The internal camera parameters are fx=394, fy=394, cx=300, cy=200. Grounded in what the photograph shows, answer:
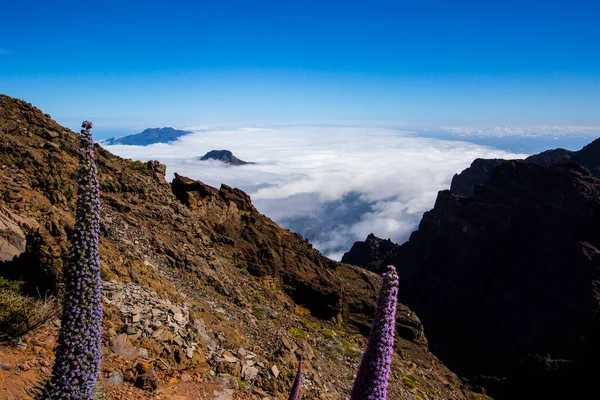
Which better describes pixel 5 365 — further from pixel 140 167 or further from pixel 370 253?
pixel 370 253

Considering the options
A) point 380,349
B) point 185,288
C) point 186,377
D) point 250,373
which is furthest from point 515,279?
point 380,349

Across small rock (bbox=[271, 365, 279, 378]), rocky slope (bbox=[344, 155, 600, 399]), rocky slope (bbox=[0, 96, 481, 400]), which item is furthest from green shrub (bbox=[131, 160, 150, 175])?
rocky slope (bbox=[344, 155, 600, 399])

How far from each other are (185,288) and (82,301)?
15507 millimetres

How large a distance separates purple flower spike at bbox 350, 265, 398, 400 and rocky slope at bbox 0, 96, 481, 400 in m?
6.94

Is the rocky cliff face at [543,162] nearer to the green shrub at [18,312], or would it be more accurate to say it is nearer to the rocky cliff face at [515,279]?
the rocky cliff face at [515,279]

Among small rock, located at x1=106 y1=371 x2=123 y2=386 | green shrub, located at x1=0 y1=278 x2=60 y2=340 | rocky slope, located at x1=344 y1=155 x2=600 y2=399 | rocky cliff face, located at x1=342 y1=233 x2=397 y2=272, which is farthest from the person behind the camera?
rocky cliff face, located at x1=342 y1=233 x2=397 y2=272

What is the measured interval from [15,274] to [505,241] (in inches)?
3899

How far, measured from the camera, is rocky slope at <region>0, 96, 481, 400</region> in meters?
11.0

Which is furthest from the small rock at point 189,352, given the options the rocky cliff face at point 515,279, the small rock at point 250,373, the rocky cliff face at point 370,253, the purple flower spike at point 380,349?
the rocky cliff face at point 370,253

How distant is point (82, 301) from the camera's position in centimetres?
461

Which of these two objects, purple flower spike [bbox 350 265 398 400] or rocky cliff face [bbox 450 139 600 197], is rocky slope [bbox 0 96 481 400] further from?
rocky cliff face [bbox 450 139 600 197]

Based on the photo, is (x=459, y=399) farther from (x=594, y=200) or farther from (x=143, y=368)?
(x=594, y=200)

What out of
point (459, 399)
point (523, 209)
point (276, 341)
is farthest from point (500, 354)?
point (276, 341)

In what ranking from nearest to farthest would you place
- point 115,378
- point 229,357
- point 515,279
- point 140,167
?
point 115,378 < point 229,357 < point 140,167 < point 515,279
